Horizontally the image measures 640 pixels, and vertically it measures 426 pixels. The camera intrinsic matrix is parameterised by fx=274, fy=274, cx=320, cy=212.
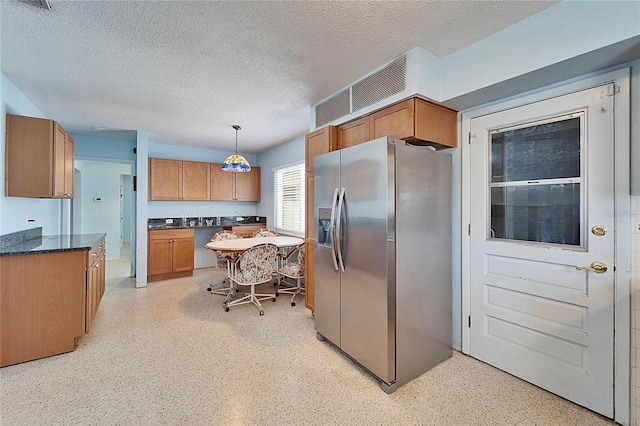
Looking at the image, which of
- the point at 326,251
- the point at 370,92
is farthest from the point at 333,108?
the point at 326,251

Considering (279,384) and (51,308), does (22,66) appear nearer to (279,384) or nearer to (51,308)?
(51,308)

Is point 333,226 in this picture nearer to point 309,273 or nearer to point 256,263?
point 309,273

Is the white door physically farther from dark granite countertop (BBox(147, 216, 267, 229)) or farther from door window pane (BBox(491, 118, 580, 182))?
dark granite countertop (BBox(147, 216, 267, 229))

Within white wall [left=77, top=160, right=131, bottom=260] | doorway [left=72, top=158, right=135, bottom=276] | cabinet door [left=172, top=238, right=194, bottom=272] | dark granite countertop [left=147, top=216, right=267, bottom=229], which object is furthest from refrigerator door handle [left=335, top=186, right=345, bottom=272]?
white wall [left=77, top=160, right=131, bottom=260]

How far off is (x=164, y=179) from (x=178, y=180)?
24cm

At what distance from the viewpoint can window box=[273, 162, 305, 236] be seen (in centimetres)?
514

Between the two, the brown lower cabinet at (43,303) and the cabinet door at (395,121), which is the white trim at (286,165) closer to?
the cabinet door at (395,121)

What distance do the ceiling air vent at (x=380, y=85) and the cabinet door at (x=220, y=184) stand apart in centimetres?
397

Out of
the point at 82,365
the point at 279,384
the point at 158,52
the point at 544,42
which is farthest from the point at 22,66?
the point at 544,42

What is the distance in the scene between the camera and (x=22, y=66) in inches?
97.2

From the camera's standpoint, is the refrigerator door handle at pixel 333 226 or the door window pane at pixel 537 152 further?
the refrigerator door handle at pixel 333 226

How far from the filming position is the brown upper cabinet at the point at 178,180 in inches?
202

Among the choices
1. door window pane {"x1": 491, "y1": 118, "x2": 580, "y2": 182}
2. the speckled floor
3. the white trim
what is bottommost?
the speckled floor

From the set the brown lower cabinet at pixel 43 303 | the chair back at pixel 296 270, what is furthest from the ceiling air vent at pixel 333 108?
the brown lower cabinet at pixel 43 303
